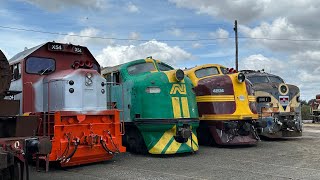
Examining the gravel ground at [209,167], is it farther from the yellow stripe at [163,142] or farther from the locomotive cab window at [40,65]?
the locomotive cab window at [40,65]

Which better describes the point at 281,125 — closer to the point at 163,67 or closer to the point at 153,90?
the point at 163,67

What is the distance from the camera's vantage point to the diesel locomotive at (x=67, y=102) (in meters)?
8.48

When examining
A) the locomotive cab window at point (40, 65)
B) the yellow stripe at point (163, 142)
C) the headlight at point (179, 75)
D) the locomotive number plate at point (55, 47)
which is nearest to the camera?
the locomotive cab window at point (40, 65)

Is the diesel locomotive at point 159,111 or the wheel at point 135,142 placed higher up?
the diesel locomotive at point 159,111

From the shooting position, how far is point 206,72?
42.6 feet

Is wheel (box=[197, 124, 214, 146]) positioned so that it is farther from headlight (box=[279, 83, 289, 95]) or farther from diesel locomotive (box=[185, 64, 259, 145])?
headlight (box=[279, 83, 289, 95])

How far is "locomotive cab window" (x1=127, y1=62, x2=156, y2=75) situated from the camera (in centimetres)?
1122

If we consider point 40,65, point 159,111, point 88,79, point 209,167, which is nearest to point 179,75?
point 159,111

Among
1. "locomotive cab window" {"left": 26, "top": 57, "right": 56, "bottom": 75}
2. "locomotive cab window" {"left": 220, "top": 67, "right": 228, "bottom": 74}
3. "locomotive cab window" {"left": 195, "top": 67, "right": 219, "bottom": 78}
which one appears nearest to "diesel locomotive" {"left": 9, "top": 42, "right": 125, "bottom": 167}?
"locomotive cab window" {"left": 26, "top": 57, "right": 56, "bottom": 75}

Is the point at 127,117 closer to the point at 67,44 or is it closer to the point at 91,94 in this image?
the point at 91,94

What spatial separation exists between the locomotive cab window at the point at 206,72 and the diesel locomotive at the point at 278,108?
Answer: 238cm

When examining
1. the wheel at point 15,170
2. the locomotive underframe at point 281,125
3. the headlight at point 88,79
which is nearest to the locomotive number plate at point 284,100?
the locomotive underframe at point 281,125

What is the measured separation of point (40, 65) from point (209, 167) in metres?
4.56

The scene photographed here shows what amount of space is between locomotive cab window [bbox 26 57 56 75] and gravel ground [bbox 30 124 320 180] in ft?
7.35
